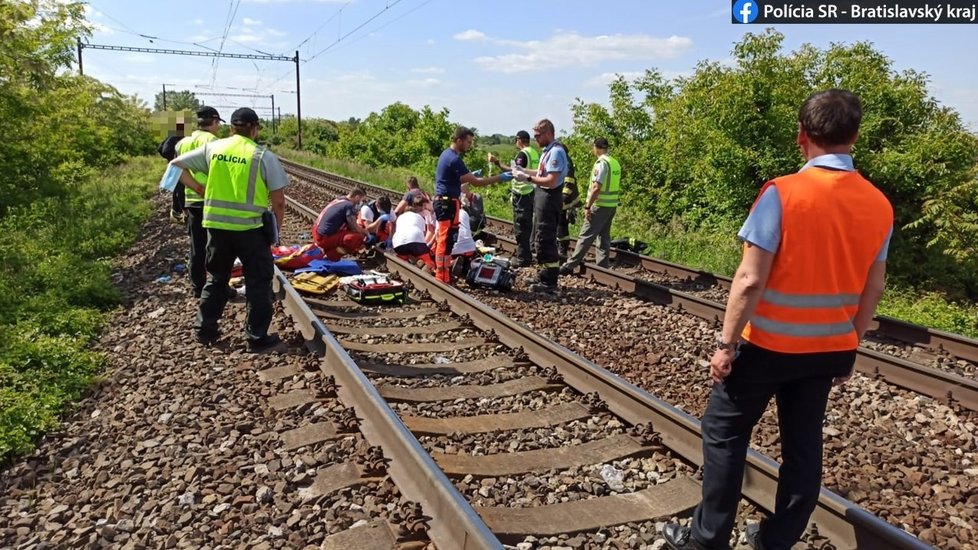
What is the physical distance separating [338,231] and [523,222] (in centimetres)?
270

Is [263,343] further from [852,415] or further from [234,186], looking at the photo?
[852,415]

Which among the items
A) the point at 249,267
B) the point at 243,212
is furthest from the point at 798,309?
the point at 249,267

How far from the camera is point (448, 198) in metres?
8.33

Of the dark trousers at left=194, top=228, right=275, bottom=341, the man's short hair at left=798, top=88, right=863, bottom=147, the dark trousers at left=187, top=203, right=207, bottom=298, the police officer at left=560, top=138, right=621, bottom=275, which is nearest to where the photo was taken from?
the man's short hair at left=798, top=88, right=863, bottom=147

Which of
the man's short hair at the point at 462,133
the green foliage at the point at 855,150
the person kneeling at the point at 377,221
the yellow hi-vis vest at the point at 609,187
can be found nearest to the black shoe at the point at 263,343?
the man's short hair at the point at 462,133

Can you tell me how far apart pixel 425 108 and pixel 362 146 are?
5.13m

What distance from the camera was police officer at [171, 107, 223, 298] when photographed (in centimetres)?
653

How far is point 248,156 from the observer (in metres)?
5.50

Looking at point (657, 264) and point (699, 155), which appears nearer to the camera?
point (657, 264)

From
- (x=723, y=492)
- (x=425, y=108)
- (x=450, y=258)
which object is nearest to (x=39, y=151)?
(x=450, y=258)

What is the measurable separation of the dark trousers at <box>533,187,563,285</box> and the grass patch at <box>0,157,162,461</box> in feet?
16.4

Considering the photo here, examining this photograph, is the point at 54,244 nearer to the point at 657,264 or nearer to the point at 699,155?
the point at 657,264

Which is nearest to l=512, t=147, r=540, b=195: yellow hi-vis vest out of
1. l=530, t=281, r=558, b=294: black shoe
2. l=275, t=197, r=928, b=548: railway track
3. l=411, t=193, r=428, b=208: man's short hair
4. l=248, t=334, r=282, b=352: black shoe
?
l=411, t=193, r=428, b=208: man's short hair

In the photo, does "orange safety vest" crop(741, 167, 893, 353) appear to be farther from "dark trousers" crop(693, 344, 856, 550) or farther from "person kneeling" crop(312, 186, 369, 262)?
"person kneeling" crop(312, 186, 369, 262)
